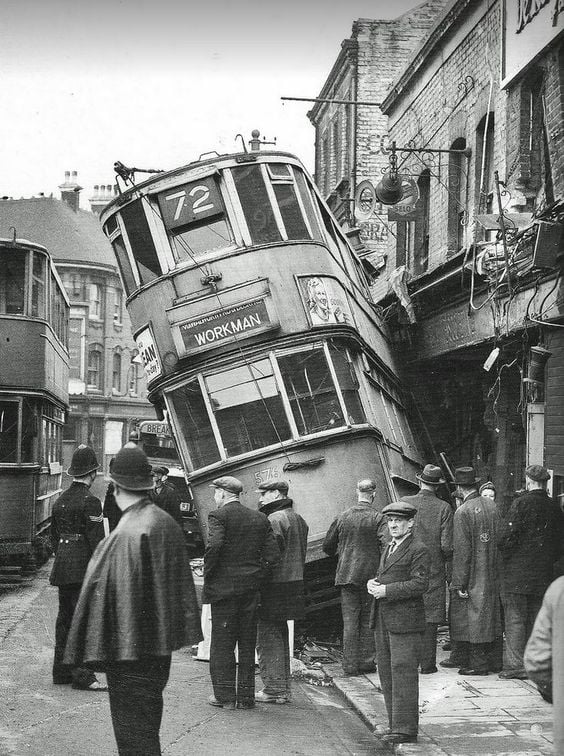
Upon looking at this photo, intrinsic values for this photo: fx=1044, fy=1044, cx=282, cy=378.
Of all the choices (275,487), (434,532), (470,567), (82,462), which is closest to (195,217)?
(275,487)

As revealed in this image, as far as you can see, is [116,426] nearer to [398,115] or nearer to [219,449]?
[398,115]

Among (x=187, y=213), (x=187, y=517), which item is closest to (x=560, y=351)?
(x=187, y=213)

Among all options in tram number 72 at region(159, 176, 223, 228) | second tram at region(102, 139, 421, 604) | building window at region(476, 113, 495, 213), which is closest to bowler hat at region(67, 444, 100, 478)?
second tram at region(102, 139, 421, 604)

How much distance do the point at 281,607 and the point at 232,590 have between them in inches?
29.4

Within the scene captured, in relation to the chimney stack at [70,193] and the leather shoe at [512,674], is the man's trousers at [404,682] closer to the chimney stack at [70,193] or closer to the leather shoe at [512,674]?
the leather shoe at [512,674]

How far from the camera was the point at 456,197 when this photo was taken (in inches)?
702

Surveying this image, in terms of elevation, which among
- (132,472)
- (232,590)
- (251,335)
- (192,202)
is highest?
(192,202)

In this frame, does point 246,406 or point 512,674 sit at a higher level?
point 246,406

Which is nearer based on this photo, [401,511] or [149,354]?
[401,511]

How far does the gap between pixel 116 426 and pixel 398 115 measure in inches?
1628

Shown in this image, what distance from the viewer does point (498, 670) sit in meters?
10.2

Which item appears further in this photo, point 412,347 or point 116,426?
point 116,426

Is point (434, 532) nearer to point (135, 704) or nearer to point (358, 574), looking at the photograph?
point (358, 574)

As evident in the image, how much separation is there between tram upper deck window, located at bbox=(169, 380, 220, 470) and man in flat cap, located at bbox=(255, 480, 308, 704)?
8.21ft
